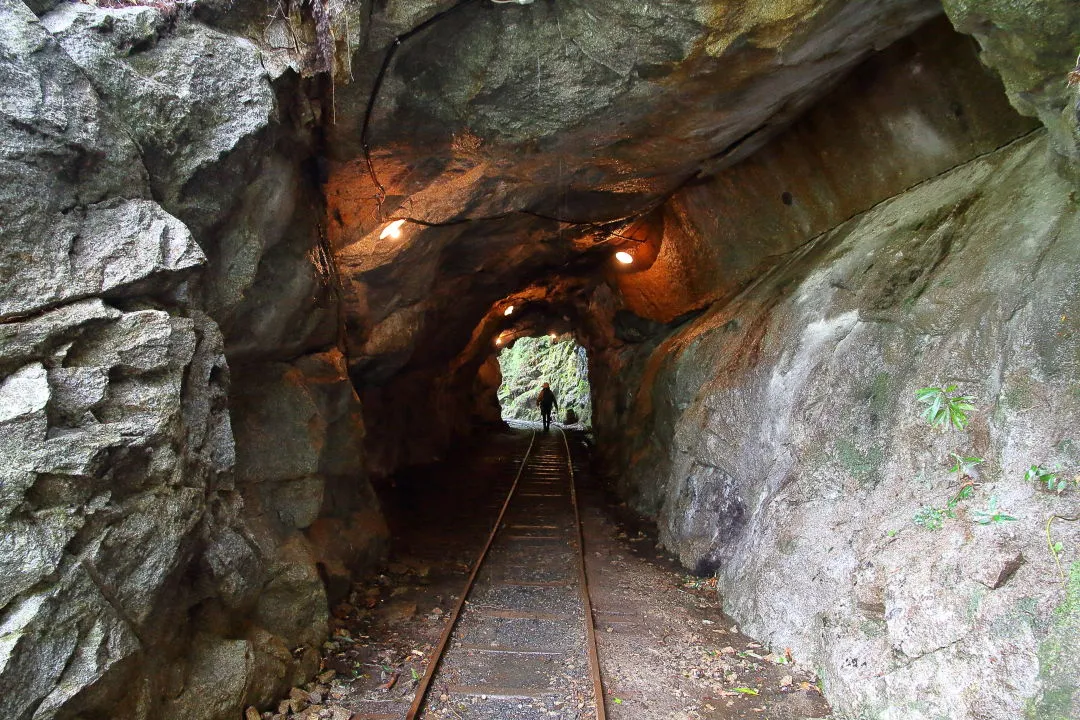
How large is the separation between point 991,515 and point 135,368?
5.49m

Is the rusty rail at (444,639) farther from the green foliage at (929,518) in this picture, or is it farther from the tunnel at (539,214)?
the green foliage at (929,518)

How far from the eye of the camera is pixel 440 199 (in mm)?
7930

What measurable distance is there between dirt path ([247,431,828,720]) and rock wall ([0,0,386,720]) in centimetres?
47

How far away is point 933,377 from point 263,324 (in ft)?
19.1

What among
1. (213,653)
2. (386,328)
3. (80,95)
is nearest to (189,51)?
(80,95)

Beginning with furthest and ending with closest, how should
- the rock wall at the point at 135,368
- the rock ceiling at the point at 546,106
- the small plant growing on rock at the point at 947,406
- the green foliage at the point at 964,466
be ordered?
1. the rock ceiling at the point at 546,106
2. the green foliage at the point at 964,466
3. the small plant growing on rock at the point at 947,406
4. the rock wall at the point at 135,368

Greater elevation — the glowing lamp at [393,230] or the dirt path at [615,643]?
the glowing lamp at [393,230]

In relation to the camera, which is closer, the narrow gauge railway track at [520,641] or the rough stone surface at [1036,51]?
the rough stone surface at [1036,51]

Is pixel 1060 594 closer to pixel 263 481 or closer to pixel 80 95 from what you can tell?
pixel 263 481

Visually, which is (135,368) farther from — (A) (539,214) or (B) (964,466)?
(A) (539,214)

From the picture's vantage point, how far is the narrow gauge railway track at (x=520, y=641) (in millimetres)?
4977

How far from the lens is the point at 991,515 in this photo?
157 inches

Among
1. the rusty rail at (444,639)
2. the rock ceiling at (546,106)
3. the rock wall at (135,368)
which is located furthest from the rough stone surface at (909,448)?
the rock wall at (135,368)

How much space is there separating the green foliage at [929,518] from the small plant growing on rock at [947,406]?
596 mm
